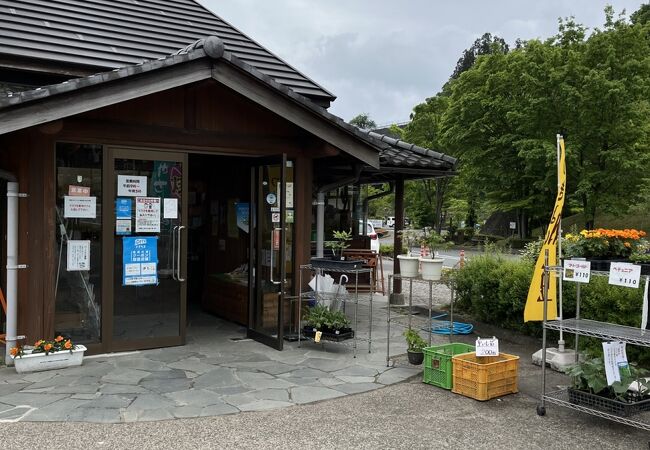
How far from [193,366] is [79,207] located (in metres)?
2.18

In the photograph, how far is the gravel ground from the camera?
3998 mm

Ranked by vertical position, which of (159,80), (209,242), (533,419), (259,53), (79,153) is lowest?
(533,419)

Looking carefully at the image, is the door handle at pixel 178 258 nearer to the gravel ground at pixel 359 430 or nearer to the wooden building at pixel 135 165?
the wooden building at pixel 135 165

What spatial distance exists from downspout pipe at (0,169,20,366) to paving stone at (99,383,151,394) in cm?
142

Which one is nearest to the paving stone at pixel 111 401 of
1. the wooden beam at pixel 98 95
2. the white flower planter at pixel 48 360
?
the white flower planter at pixel 48 360

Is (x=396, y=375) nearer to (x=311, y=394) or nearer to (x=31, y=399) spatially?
(x=311, y=394)

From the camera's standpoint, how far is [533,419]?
464cm

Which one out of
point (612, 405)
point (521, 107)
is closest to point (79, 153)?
point (612, 405)

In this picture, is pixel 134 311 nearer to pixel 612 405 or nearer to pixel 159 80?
pixel 159 80

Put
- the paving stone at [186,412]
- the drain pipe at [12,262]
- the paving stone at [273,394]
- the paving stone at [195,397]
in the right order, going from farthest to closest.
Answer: the drain pipe at [12,262] → the paving stone at [273,394] → the paving stone at [195,397] → the paving stone at [186,412]

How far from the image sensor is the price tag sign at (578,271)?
4878 mm

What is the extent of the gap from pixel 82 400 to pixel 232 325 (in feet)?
11.2

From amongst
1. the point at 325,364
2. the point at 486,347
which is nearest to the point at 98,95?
the point at 325,364

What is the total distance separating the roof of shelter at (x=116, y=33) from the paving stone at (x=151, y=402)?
4.42 m
